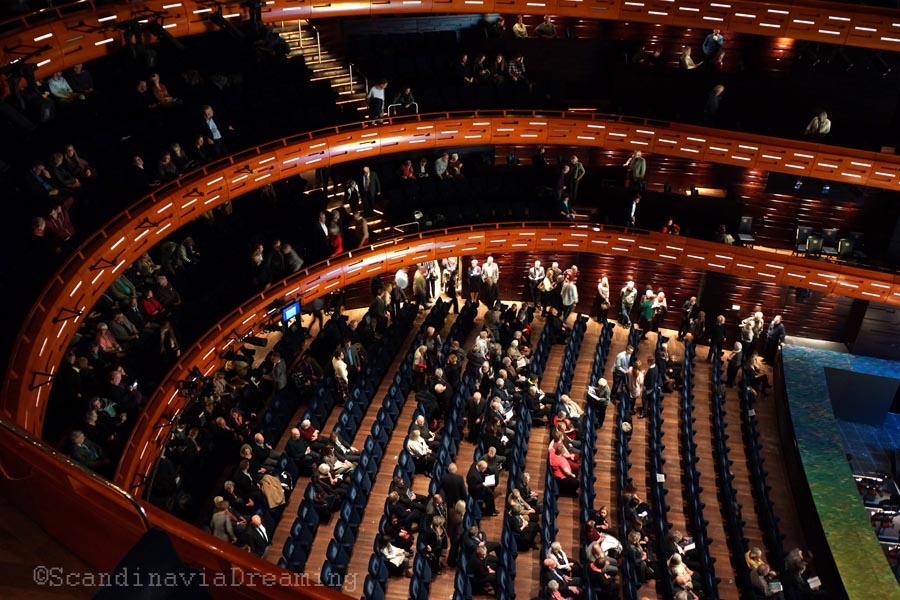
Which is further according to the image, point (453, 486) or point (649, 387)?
point (649, 387)

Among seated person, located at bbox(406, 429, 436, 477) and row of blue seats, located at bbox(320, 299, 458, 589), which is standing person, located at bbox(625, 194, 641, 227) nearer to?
row of blue seats, located at bbox(320, 299, 458, 589)

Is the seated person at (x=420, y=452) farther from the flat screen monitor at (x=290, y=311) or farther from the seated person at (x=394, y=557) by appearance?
the flat screen monitor at (x=290, y=311)

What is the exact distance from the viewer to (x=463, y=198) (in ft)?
44.6

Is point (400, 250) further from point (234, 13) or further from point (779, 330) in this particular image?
point (779, 330)

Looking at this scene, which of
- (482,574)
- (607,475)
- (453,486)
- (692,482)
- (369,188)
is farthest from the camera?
(369,188)

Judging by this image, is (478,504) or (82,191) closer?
(82,191)

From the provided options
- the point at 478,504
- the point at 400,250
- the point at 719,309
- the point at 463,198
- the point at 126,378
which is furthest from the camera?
the point at 719,309

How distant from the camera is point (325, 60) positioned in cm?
1310

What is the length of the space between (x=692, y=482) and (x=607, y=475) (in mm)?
1090

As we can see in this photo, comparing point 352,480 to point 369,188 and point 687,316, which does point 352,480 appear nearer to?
point 369,188

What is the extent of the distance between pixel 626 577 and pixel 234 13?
8.62 meters

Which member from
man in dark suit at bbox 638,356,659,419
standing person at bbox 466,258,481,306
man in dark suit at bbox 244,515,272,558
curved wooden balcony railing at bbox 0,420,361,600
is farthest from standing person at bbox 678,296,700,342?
curved wooden balcony railing at bbox 0,420,361,600

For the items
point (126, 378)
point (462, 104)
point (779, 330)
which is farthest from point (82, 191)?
point (779, 330)

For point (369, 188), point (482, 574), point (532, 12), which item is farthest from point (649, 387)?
point (532, 12)
